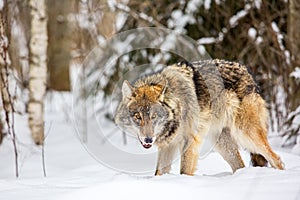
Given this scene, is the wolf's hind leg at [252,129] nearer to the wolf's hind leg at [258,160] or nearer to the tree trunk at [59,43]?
the wolf's hind leg at [258,160]

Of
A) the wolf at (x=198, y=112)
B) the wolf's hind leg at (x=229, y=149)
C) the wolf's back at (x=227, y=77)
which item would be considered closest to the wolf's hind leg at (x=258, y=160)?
the wolf at (x=198, y=112)

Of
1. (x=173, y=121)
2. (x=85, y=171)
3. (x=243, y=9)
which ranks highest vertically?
(x=243, y=9)

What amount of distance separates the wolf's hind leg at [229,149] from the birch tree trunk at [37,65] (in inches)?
148

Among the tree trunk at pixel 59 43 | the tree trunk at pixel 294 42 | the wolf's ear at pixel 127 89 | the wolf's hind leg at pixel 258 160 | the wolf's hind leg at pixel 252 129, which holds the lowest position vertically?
the wolf's hind leg at pixel 258 160

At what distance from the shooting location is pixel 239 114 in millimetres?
4656

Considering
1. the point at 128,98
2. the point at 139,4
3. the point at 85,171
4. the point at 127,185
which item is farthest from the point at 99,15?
the point at 127,185

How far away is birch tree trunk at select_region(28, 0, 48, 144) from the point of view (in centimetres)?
766

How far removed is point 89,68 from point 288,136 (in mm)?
4426

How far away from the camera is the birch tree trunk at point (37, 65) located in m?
7.66

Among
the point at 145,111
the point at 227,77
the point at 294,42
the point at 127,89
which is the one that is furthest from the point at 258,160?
the point at 294,42

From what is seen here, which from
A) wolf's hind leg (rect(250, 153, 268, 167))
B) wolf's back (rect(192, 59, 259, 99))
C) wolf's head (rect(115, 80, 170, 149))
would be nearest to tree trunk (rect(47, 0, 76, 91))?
wolf's back (rect(192, 59, 259, 99))

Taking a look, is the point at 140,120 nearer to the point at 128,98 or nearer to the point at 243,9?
the point at 128,98

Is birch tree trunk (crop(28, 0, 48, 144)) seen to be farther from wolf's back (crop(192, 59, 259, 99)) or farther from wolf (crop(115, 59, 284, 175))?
wolf's back (crop(192, 59, 259, 99))

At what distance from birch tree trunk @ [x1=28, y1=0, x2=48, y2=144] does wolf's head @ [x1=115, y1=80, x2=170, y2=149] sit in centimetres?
360
